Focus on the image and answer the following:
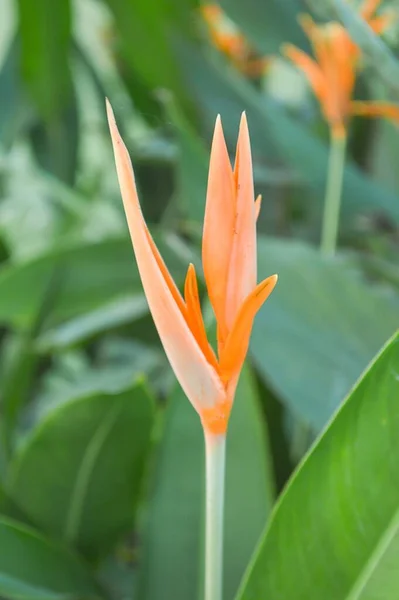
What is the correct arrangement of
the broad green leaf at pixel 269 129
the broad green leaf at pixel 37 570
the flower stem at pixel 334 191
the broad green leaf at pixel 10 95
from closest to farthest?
the broad green leaf at pixel 37 570
the flower stem at pixel 334 191
the broad green leaf at pixel 269 129
the broad green leaf at pixel 10 95

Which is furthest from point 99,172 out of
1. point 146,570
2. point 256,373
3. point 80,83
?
point 146,570

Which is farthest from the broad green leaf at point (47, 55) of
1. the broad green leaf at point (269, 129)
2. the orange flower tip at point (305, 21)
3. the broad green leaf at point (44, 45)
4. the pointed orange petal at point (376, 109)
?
the pointed orange petal at point (376, 109)

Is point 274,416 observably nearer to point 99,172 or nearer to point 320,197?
point 320,197

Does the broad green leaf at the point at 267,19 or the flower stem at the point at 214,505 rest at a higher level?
the broad green leaf at the point at 267,19

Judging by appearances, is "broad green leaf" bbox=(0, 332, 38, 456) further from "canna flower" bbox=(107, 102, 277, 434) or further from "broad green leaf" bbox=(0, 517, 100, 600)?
"canna flower" bbox=(107, 102, 277, 434)

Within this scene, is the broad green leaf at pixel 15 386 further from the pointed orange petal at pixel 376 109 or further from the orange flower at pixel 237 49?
the orange flower at pixel 237 49

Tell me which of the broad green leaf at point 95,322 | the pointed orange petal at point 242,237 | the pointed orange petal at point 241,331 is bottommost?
the broad green leaf at point 95,322

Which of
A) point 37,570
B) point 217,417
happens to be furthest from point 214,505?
point 37,570
